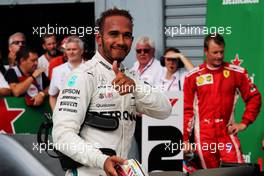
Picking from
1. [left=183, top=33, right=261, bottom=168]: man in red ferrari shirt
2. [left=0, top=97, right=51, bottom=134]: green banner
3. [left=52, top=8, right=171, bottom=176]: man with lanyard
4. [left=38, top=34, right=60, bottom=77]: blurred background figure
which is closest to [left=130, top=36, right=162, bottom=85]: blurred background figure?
[left=183, top=33, right=261, bottom=168]: man in red ferrari shirt

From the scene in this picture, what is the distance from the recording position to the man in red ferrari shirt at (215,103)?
7.18 meters

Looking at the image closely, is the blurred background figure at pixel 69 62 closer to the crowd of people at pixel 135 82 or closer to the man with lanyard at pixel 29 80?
the crowd of people at pixel 135 82

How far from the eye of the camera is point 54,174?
3.78m

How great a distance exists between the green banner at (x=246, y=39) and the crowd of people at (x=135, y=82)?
0.13m

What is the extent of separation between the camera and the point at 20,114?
8.30 meters

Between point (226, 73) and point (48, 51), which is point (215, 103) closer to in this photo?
point (226, 73)

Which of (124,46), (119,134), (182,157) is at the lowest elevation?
(182,157)

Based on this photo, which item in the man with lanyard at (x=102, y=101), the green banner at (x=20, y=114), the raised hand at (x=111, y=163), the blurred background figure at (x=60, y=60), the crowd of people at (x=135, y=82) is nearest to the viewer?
the raised hand at (x=111, y=163)

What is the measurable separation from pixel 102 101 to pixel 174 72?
14.0 feet

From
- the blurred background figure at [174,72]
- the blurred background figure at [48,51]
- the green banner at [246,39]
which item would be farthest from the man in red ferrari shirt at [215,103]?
the blurred background figure at [48,51]

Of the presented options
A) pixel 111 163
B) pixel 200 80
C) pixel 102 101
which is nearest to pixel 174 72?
pixel 200 80

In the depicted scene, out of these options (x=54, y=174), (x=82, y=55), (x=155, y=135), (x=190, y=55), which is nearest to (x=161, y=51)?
(x=190, y=55)

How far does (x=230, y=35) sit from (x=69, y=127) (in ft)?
14.3

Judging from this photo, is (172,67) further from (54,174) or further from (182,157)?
(54,174)
